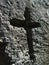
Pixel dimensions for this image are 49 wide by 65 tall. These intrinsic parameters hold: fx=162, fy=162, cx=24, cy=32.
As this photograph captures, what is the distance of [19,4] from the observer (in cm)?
103

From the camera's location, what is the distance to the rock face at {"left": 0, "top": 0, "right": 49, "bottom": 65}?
97 centimetres

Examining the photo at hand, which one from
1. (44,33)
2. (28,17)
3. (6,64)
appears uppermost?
(28,17)

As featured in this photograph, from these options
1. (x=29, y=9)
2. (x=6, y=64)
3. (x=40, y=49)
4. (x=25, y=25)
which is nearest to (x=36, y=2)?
(x=29, y=9)

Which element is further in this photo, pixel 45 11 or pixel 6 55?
pixel 45 11

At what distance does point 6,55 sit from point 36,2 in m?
0.40

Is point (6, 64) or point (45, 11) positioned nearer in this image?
point (6, 64)

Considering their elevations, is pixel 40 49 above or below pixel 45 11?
below

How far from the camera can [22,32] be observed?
1016 mm

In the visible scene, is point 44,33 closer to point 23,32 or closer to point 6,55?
point 23,32

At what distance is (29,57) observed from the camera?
101 cm

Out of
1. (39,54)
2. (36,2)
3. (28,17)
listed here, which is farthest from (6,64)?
(36,2)

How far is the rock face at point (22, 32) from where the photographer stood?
97cm

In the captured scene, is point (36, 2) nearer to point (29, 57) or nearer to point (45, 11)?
point (45, 11)

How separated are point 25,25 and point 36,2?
0.17 meters
